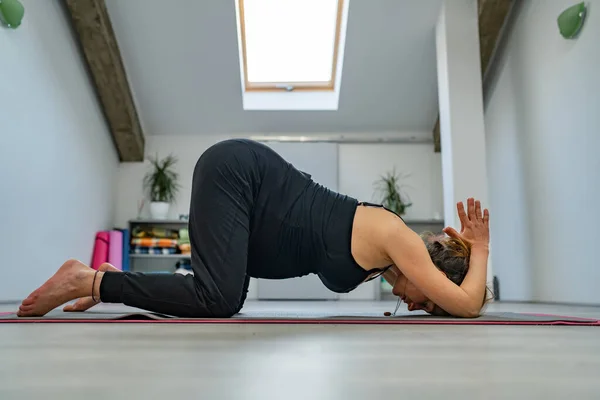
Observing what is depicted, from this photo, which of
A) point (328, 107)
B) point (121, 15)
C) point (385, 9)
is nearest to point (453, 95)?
point (385, 9)

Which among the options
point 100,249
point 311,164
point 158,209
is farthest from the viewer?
point 311,164

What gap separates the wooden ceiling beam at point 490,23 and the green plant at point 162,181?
3.33 meters

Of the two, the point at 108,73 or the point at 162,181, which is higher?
the point at 108,73

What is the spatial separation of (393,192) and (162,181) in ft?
8.00

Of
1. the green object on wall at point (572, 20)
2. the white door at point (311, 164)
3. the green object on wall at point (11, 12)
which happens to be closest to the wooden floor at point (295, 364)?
the green object on wall at point (572, 20)

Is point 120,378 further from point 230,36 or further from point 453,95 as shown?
point 230,36

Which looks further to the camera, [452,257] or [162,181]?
[162,181]

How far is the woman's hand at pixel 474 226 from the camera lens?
1.84 meters

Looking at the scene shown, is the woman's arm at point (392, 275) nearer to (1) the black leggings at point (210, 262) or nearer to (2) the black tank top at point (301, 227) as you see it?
(2) the black tank top at point (301, 227)

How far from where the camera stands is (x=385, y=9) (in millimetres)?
4633

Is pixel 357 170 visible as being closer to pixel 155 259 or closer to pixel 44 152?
pixel 155 259

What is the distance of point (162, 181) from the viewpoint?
581cm

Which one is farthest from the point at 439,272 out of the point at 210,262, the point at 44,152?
the point at 44,152

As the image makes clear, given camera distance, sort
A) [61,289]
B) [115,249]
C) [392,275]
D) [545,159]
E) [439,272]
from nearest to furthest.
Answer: [439,272], [61,289], [392,275], [545,159], [115,249]
